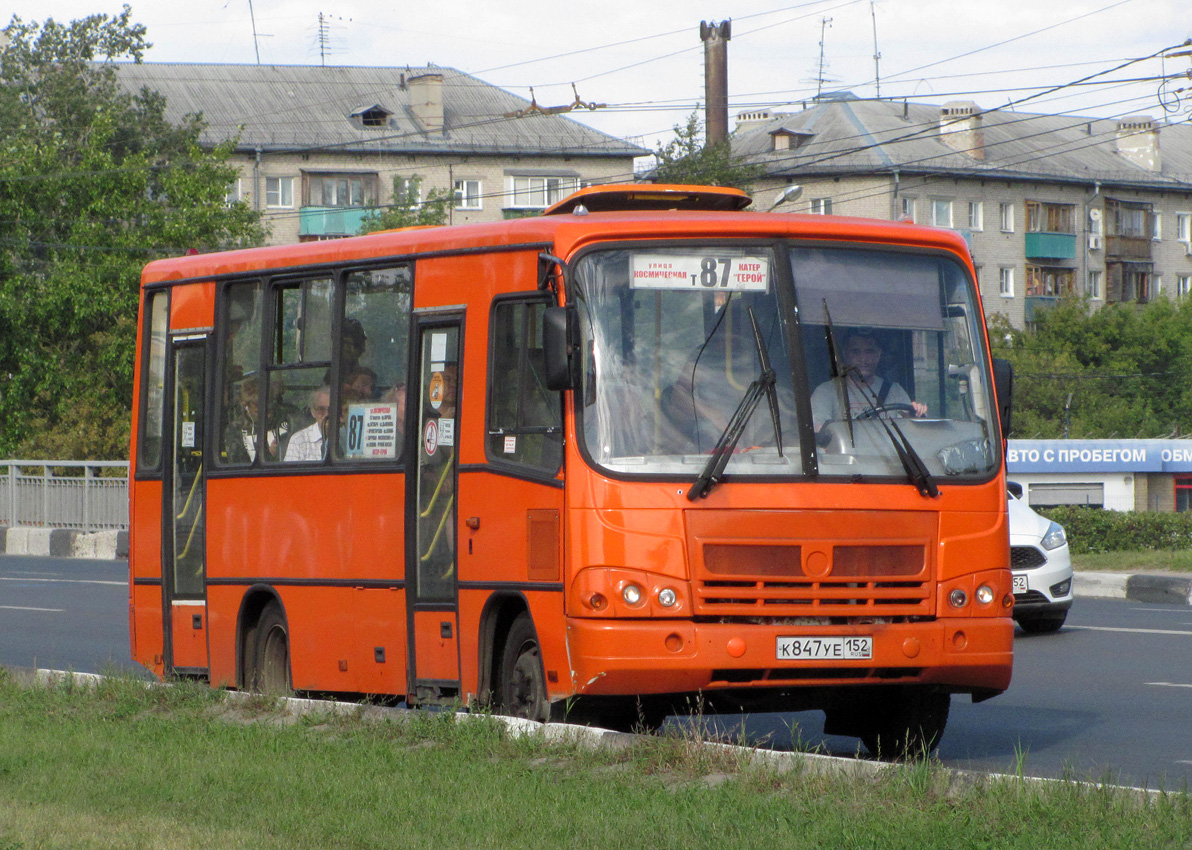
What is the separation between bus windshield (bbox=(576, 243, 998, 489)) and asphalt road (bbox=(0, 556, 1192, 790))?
1421mm

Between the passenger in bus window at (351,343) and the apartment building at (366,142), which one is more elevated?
the apartment building at (366,142)

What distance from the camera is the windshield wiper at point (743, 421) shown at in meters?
8.11

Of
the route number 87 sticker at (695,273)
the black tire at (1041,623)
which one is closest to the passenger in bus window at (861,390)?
the route number 87 sticker at (695,273)

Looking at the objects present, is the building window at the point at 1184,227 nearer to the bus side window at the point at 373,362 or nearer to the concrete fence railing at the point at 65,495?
the concrete fence railing at the point at 65,495

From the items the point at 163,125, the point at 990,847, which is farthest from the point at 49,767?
the point at 163,125

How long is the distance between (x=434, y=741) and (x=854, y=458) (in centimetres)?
231

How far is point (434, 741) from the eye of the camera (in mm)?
8414

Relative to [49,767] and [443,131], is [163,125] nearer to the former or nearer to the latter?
[443,131]

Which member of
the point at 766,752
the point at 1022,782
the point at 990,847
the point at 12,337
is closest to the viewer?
the point at 990,847

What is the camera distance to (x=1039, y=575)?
16.3 metres

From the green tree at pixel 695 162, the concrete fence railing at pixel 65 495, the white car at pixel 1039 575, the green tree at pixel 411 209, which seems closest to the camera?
the white car at pixel 1039 575

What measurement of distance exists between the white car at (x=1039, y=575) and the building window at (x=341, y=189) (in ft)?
209

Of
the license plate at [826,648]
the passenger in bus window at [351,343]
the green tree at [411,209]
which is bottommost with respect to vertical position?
the license plate at [826,648]

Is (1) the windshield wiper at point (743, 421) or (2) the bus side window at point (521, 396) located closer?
(1) the windshield wiper at point (743, 421)
